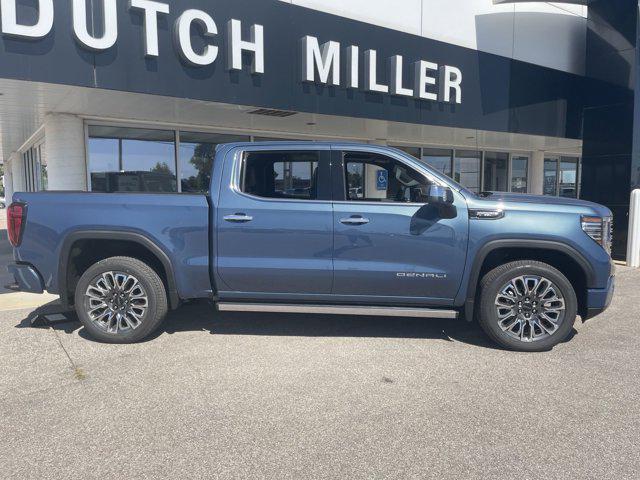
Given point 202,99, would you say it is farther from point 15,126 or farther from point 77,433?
point 15,126

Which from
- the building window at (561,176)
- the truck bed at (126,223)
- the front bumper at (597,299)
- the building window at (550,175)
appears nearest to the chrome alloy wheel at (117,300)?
the truck bed at (126,223)

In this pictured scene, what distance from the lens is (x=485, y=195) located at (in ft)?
17.2

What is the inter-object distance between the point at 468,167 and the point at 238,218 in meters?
12.8

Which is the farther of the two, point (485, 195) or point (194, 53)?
point (194, 53)

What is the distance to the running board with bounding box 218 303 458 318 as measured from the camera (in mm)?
4754

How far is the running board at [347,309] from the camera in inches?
187

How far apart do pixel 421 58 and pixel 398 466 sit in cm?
849

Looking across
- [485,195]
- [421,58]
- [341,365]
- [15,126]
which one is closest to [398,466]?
[341,365]

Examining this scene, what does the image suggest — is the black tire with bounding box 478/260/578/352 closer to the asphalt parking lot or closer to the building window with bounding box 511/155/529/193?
the asphalt parking lot

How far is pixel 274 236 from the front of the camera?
15.7 feet

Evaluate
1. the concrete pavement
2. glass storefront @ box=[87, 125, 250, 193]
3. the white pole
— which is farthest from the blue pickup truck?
the white pole

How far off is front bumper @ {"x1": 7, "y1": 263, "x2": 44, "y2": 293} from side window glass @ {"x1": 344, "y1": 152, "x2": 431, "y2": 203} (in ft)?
10.7

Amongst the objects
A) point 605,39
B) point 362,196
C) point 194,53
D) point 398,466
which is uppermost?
point 605,39

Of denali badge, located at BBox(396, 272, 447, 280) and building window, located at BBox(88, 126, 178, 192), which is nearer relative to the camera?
denali badge, located at BBox(396, 272, 447, 280)
